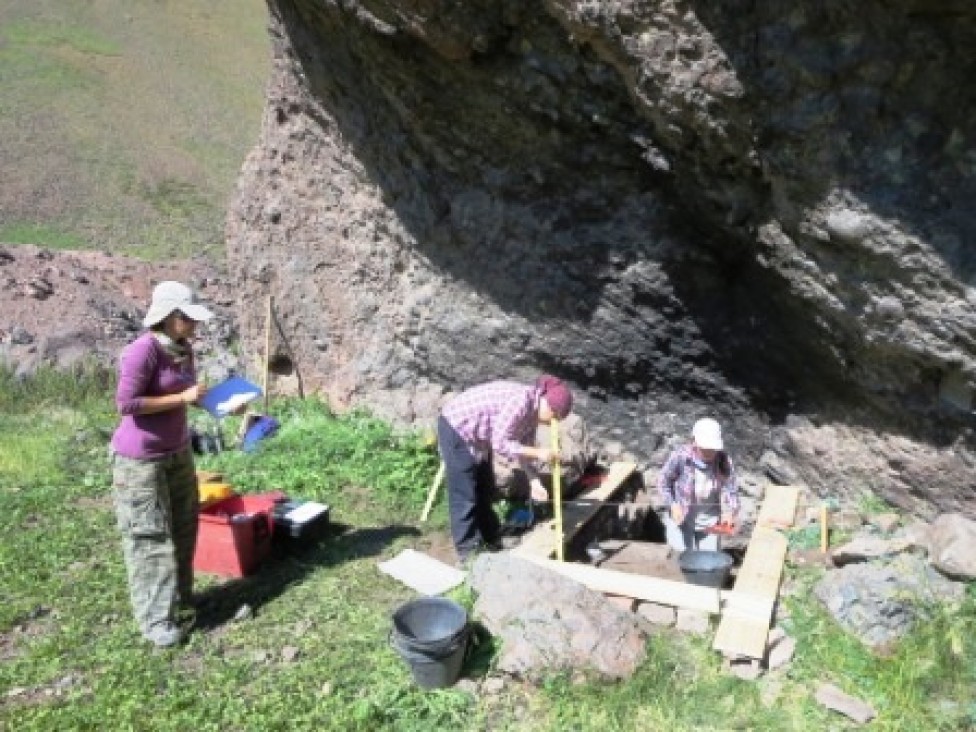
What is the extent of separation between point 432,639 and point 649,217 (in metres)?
3.43

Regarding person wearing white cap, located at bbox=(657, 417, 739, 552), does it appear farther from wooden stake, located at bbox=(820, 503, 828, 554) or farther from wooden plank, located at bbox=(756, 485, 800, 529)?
wooden stake, located at bbox=(820, 503, 828, 554)

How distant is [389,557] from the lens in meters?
5.73

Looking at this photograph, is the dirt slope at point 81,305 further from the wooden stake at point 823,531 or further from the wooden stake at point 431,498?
the wooden stake at point 823,531

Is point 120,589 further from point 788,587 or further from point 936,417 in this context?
point 936,417

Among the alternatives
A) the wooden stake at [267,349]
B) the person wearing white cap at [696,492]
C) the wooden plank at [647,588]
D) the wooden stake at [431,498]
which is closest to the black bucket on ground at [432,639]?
the wooden plank at [647,588]

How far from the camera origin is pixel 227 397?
511 cm

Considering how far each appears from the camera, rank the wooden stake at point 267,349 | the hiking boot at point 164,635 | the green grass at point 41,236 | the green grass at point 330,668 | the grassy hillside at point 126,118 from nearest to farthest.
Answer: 1. the green grass at point 330,668
2. the hiking boot at point 164,635
3. the wooden stake at point 267,349
4. the green grass at point 41,236
5. the grassy hillside at point 126,118

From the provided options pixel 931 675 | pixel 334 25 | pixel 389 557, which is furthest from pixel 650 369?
pixel 334 25

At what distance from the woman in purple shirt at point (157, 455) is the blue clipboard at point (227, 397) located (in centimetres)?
26

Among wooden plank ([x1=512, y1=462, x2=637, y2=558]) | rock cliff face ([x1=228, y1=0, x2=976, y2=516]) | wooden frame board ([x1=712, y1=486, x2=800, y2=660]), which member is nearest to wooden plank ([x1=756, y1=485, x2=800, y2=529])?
wooden frame board ([x1=712, y1=486, x2=800, y2=660])

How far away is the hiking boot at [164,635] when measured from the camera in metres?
4.59

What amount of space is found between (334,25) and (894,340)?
4881mm

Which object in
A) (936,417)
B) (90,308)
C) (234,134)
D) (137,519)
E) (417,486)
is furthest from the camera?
(234,134)

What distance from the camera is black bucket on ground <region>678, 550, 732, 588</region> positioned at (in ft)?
17.0
